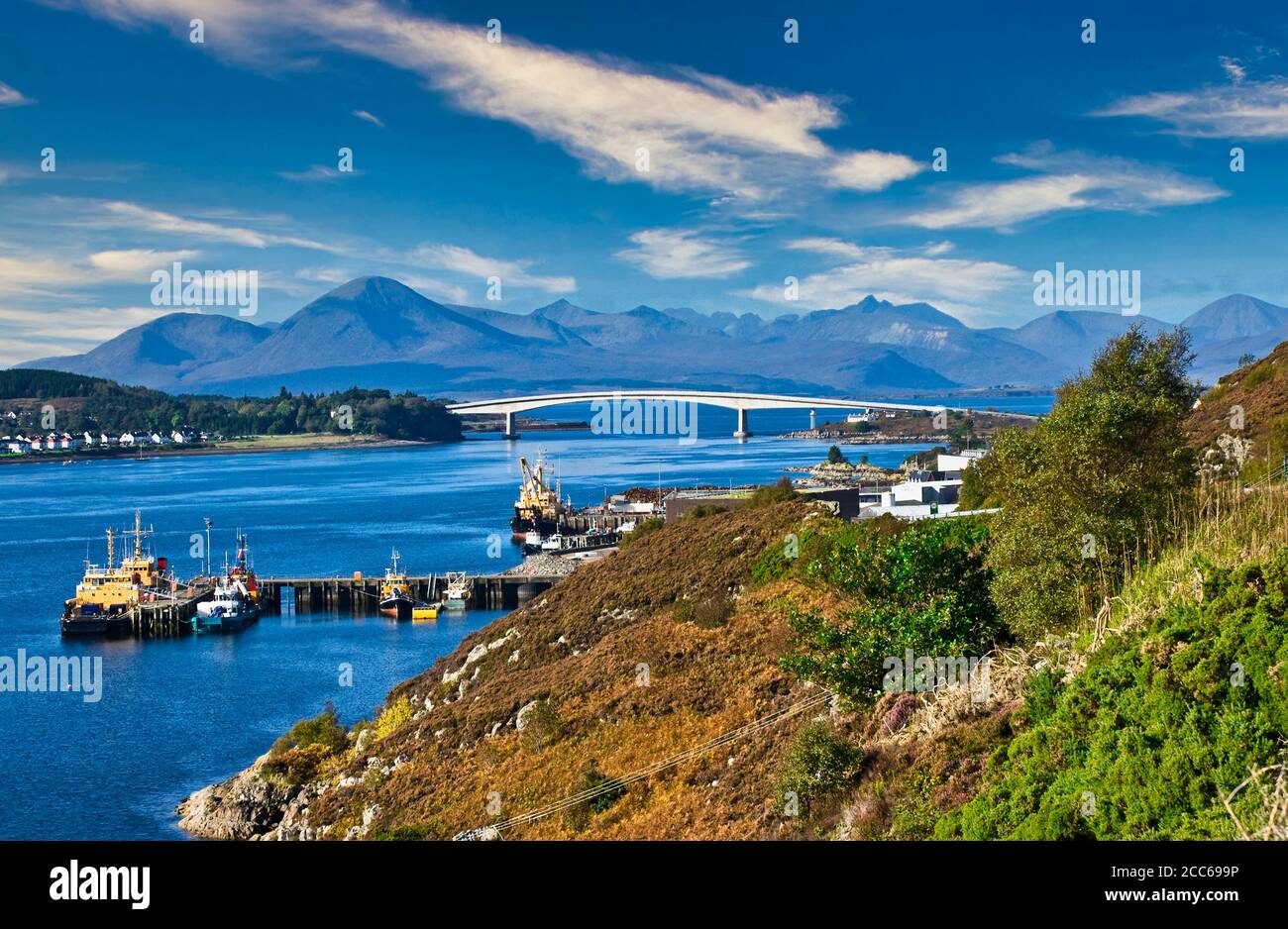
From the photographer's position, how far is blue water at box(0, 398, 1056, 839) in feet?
80.1

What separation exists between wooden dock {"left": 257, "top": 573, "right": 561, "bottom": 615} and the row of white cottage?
363 feet

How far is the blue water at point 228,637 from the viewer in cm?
2442

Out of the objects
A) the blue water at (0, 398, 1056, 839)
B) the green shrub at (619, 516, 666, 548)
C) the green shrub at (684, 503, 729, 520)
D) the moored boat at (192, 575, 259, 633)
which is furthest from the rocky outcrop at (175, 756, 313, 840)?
the moored boat at (192, 575, 259, 633)

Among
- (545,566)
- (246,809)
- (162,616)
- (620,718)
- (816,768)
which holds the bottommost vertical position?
(246,809)

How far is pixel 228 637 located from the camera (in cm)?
4181

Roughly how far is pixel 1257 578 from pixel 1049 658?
2.10 meters

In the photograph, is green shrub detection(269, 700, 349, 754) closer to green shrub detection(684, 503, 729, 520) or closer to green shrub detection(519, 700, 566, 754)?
green shrub detection(519, 700, 566, 754)

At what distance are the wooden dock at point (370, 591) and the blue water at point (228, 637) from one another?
1.89 metres

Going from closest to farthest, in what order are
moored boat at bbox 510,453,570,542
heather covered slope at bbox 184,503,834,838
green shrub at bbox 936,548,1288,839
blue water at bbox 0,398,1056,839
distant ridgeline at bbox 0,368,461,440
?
green shrub at bbox 936,548,1288,839 < heather covered slope at bbox 184,503,834,838 < blue water at bbox 0,398,1056,839 < moored boat at bbox 510,453,570,542 < distant ridgeline at bbox 0,368,461,440

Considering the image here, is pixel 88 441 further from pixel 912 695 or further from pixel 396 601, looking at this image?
pixel 912 695

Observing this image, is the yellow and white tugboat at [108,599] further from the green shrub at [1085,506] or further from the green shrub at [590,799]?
the green shrub at [1085,506]

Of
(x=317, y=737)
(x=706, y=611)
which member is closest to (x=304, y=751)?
(x=317, y=737)

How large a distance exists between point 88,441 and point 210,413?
19.4 meters
